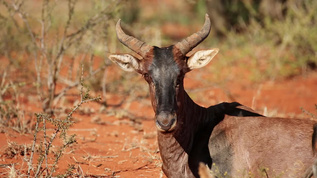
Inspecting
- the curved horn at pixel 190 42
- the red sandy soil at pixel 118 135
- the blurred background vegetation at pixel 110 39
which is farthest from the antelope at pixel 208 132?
the blurred background vegetation at pixel 110 39

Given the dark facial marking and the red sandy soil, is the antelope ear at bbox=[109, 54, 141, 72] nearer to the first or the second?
the dark facial marking

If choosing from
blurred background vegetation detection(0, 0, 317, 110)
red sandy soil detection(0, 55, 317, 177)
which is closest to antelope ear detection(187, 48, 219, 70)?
red sandy soil detection(0, 55, 317, 177)

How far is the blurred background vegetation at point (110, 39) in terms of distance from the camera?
9977 millimetres

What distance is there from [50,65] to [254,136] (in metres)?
5.23

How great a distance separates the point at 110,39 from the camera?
12.9m

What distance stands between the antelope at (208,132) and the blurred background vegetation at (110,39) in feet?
10.7

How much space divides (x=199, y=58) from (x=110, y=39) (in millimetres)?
6607

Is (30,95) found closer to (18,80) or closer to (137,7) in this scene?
(18,80)

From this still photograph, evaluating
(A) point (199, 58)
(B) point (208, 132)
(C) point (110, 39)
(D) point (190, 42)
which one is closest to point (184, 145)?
(B) point (208, 132)

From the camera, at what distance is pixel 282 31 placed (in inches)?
616

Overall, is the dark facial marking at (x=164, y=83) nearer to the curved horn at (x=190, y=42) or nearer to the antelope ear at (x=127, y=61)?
the curved horn at (x=190, y=42)

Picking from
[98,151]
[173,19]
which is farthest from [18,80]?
[173,19]

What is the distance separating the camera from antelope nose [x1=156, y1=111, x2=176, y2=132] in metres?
5.61

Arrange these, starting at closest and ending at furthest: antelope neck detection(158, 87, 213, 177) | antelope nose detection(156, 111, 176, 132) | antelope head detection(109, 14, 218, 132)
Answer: antelope nose detection(156, 111, 176, 132), antelope head detection(109, 14, 218, 132), antelope neck detection(158, 87, 213, 177)
